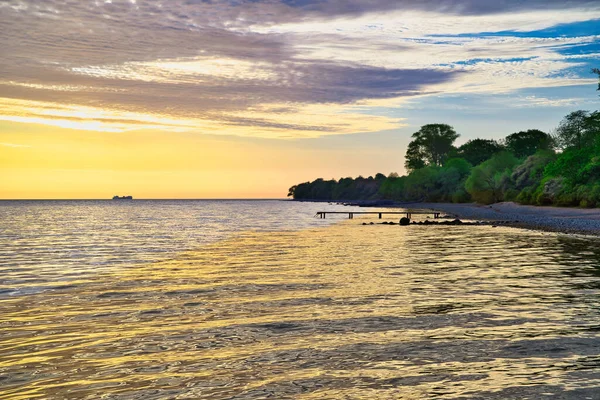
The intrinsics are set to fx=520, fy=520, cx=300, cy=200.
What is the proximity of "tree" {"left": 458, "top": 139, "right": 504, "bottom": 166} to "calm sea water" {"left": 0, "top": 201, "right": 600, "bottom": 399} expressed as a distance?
162582 mm

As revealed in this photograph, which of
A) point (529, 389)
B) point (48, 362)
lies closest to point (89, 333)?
point (48, 362)

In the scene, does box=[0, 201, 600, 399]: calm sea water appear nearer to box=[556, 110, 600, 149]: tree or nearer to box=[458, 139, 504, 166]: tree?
box=[556, 110, 600, 149]: tree

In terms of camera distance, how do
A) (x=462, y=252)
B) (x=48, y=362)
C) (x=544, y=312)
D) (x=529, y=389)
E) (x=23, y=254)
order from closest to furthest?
(x=529, y=389)
(x=48, y=362)
(x=544, y=312)
(x=462, y=252)
(x=23, y=254)

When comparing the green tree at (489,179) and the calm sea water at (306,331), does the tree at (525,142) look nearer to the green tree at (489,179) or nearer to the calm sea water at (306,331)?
the green tree at (489,179)

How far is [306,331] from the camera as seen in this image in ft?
41.2

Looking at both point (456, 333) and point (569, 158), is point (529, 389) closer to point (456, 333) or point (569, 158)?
point (456, 333)

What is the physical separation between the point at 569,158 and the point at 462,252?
4776 cm

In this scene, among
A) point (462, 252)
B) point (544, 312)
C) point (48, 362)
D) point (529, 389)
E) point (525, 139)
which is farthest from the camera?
point (525, 139)

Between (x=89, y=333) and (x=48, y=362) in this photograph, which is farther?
(x=89, y=333)

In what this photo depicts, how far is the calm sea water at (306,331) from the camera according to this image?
8.74 m

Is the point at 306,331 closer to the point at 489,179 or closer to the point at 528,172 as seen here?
the point at 528,172

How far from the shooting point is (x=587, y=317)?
13.6m

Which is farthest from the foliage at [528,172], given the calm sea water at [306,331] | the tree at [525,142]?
the calm sea water at [306,331]

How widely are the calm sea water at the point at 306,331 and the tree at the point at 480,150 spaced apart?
163 meters
